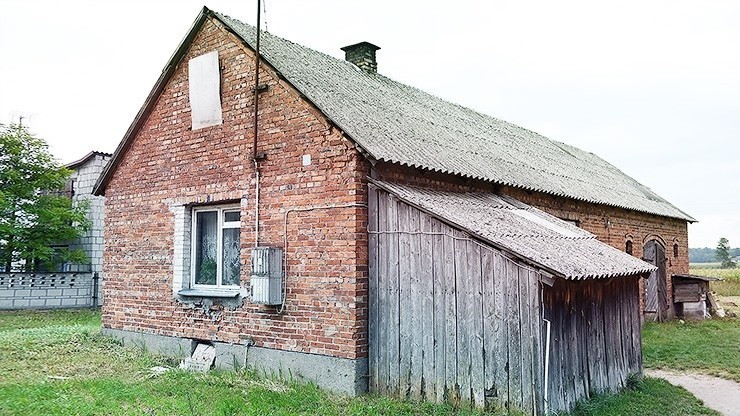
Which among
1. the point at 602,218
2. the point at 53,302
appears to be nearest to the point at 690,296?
the point at 602,218

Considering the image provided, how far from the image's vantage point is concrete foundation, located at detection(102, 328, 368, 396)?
766 cm

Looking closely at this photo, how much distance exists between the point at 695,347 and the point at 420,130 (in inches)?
304

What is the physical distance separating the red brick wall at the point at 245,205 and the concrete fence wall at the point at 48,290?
31.6 ft

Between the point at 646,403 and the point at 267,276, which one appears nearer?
the point at 646,403

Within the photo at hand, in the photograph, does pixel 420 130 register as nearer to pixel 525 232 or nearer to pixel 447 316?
pixel 525 232

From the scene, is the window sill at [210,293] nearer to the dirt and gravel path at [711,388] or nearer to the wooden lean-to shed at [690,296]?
the dirt and gravel path at [711,388]

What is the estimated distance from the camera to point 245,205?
901 cm

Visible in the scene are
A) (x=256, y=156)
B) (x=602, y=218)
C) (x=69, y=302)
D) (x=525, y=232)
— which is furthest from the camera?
(x=69, y=302)

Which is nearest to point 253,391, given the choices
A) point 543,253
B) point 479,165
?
point 543,253

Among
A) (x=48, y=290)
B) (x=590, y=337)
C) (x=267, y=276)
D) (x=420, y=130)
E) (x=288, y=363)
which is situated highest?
(x=420, y=130)

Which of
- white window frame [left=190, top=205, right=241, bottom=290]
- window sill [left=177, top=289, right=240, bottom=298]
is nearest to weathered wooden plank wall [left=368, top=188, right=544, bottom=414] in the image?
window sill [left=177, top=289, right=240, bottom=298]

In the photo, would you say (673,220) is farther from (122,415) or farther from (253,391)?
(122,415)

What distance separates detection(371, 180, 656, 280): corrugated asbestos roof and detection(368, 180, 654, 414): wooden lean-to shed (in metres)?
0.03

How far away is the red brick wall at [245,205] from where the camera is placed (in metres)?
7.87
